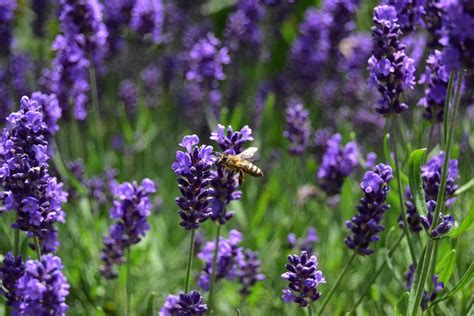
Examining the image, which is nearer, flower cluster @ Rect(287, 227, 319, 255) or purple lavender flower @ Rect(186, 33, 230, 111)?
flower cluster @ Rect(287, 227, 319, 255)

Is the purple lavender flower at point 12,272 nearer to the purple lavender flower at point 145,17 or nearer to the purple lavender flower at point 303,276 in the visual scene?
the purple lavender flower at point 303,276

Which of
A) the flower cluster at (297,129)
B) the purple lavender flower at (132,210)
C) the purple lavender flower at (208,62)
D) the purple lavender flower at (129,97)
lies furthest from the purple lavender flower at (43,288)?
the purple lavender flower at (129,97)

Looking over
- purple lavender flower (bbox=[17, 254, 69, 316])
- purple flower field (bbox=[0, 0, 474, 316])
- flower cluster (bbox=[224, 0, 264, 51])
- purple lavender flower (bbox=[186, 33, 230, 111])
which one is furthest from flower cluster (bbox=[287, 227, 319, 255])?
flower cluster (bbox=[224, 0, 264, 51])

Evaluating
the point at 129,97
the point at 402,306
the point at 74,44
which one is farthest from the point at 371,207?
the point at 129,97

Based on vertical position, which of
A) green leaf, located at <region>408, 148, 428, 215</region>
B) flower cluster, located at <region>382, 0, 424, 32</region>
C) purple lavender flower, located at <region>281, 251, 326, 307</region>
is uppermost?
flower cluster, located at <region>382, 0, 424, 32</region>

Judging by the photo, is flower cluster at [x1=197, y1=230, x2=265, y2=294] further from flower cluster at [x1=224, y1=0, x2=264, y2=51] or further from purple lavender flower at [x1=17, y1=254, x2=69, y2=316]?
flower cluster at [x1=224, y1=0, x2=264, y2=51]

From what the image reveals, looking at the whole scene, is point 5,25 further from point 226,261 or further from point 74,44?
point 226,261

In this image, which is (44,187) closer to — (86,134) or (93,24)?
(93,24)
